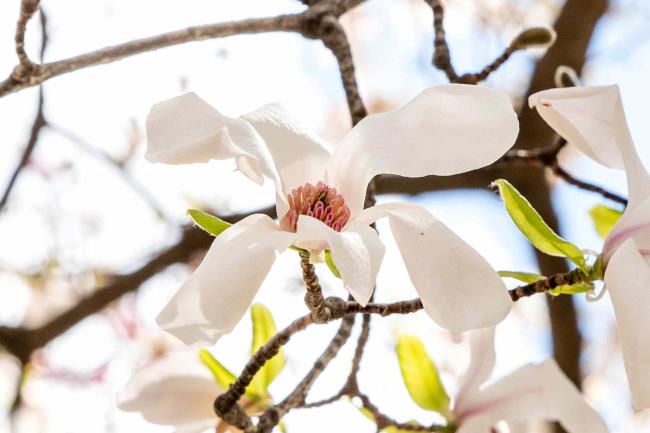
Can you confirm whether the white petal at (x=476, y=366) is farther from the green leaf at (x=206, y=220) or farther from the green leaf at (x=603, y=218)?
the green leaf at (x=206, y=220)

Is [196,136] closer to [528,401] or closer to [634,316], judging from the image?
[634,316]

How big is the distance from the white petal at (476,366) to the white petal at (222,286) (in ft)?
1.10

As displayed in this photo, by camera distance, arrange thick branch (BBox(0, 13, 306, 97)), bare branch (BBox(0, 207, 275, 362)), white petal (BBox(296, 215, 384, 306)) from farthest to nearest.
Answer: bare branch (BBox(0, 207, 275, 362)) < thick branch (BBox(0, 13, 306, 97)) < white petal (BBox(296, 215, 384, 306))

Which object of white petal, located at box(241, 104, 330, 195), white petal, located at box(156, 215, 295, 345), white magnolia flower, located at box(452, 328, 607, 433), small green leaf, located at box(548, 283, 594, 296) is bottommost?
white magnolia flower, located at box(452, 328, 607, 433)

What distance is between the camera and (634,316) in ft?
1.28

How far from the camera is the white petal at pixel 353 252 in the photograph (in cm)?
32

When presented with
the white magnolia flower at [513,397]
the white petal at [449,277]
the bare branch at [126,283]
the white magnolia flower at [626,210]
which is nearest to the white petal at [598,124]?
the white magnolia flower at [626,210]

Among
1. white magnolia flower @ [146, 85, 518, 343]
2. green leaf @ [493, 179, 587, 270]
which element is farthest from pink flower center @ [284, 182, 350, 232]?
green leaf @ [493, 179, 587, 270]

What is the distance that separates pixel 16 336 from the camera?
1.15 m

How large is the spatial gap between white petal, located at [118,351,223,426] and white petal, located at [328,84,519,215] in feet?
0.93

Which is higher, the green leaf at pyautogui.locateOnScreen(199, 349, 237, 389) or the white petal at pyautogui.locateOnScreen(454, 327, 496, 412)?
the green leaf at pyautogui.locateOnScreen(199, 349, 237, 389)

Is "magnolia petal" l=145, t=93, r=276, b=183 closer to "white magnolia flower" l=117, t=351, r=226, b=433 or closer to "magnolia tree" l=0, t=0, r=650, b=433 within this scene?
"magnolia tree" l=0, t=0, r=650, b=433

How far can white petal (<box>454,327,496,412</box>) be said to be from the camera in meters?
0.65

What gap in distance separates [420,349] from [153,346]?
1.49 metres
